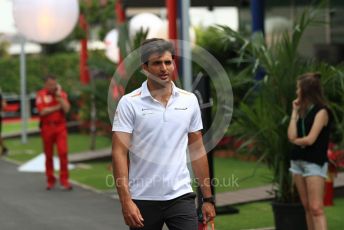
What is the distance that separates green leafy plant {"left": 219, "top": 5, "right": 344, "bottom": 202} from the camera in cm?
863

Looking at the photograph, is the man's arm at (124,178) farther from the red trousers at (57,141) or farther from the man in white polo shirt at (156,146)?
the red trousers at (57,141)

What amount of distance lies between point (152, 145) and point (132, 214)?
451 mm

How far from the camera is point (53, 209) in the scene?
1127 centimetres

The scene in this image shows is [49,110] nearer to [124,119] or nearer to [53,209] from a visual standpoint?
[53,209]

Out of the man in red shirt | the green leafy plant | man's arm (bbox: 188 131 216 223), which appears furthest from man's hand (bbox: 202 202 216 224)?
the man in red shirt

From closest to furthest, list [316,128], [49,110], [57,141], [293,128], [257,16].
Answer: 1. [316,128]
2. [293,128]
3. [49,110]
4. [57,141]
5. [257,16]

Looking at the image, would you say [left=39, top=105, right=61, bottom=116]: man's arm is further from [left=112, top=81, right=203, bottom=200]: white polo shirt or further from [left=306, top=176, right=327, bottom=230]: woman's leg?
[left=112, top=81, right=203, bottom=200]: white polo shirt

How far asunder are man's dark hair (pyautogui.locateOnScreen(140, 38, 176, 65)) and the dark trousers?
2.86ft

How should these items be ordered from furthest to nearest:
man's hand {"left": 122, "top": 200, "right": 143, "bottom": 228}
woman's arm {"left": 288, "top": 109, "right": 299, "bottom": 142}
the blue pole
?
the blue pole, woman's arm {"left": 288, "top": 109, "right": 299, "bottom": 142}, man's hand {"left": 122, "top": 200, "right": 143, "bottom": 228}

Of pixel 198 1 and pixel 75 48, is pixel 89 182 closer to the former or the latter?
pixel 198 1

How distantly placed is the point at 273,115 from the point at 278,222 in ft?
3.50

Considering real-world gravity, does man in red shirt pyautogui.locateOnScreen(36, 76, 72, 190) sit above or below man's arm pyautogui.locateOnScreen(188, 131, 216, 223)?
below

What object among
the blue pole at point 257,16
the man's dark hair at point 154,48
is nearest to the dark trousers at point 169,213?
the man's dark hair at point 154,48

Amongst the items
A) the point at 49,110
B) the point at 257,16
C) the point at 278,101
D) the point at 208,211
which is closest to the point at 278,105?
the point at 278,101
